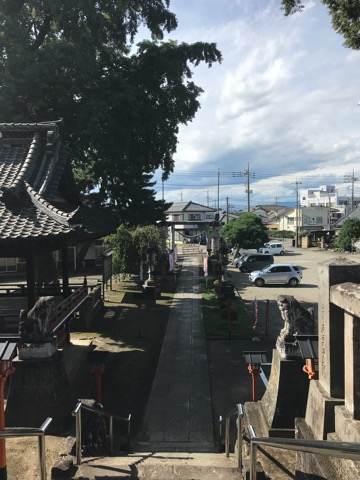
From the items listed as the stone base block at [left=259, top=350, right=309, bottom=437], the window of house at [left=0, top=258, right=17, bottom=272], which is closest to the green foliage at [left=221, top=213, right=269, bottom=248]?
the window of house at [left=0, top=258, right=17, bottom=272]

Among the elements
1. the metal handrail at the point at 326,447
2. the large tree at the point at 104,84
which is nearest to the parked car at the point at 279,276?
the large tree at the point at 104,84

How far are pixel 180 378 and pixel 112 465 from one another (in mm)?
5924

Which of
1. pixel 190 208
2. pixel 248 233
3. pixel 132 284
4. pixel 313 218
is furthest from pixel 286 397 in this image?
pixel 313 218

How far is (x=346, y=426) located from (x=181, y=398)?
6620 millimetres

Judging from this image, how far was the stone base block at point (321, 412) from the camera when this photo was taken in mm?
4715

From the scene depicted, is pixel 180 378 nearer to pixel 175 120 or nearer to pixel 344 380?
pixel 344 380

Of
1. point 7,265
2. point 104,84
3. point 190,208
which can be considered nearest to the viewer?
point 104,84

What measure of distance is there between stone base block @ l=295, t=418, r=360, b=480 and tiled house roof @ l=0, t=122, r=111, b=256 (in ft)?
21.2

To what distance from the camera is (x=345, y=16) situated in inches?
551

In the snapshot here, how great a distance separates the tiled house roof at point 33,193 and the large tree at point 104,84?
190 inches

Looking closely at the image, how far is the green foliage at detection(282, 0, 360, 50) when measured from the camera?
44.3 feet

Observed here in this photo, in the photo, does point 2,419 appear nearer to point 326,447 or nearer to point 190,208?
point 326,447

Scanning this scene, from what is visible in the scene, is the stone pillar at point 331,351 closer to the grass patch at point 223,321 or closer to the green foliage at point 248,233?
the grass patch at point 223,321

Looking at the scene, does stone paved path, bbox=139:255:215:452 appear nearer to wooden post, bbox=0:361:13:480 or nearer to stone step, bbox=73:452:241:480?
stone step, bbox=73:452:241:480
